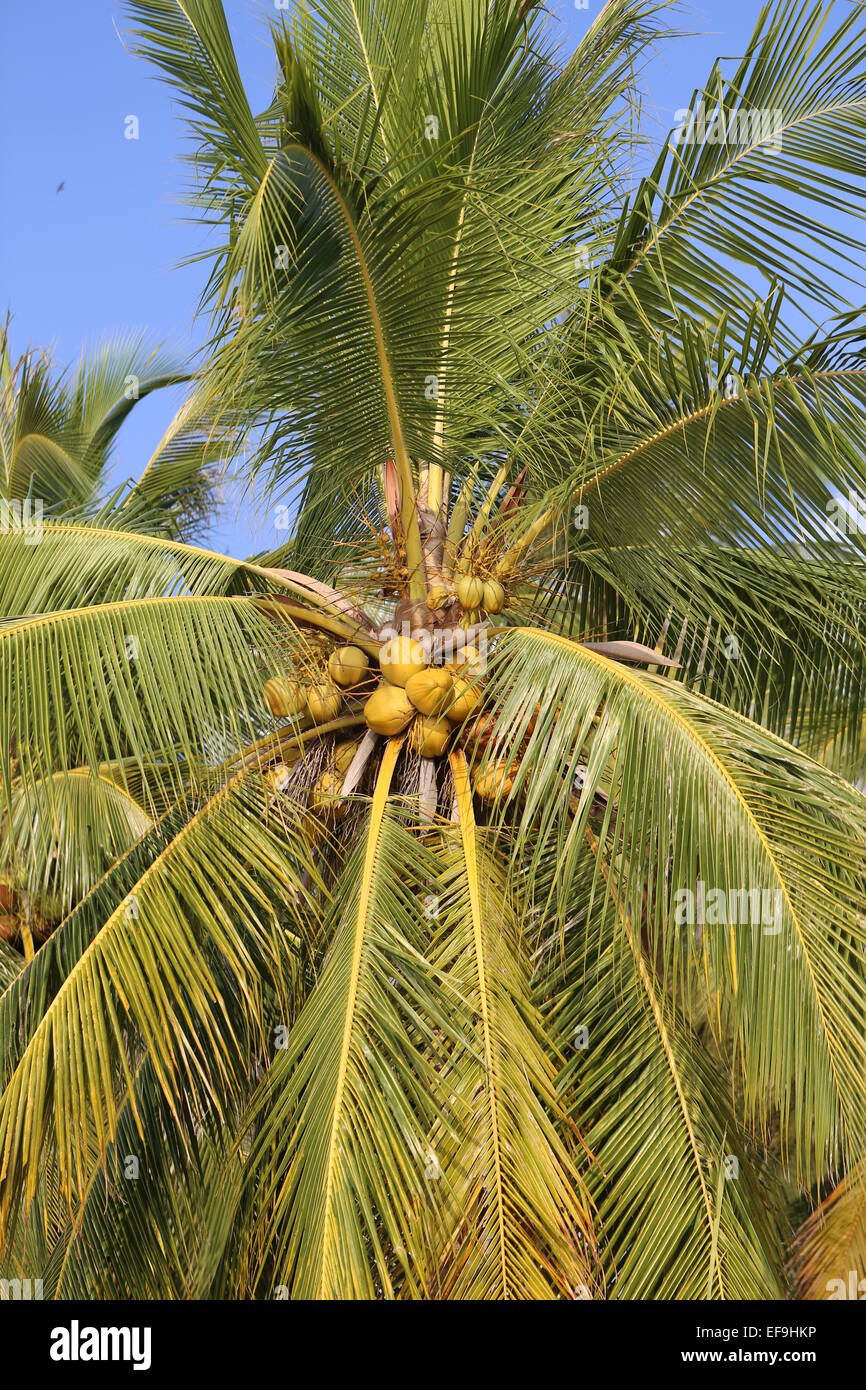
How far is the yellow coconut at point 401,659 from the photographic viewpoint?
4.31 m

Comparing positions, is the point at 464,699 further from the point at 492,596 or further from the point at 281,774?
the point at 281,774

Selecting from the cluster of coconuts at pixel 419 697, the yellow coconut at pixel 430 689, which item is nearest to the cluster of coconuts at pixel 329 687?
the cluster of coconuts at pixel 419 697

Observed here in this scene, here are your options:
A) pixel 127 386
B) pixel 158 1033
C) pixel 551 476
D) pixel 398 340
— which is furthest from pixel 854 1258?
pixel 127 386

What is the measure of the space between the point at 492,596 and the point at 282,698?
0.85 meters

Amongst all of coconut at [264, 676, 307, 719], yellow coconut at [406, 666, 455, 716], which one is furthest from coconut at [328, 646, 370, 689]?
yellow coconut at [406, 666, 455, 716]

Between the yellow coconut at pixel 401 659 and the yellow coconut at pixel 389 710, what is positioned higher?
the yellow coconut at pixel 401 659

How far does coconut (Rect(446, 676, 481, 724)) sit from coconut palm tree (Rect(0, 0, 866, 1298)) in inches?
1.6

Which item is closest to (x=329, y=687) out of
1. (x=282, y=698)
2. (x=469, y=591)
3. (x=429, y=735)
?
(x=282, y=698)

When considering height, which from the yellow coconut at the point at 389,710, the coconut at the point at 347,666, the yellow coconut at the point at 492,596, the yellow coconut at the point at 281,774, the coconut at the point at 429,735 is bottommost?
the yellow coconut at the point at 281,774

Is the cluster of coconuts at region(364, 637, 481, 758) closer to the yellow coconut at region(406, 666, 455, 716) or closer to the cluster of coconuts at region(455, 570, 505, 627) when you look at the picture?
the yellow coconut at region(406, 666, 455, 716)

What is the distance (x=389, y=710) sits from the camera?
4.32 meters

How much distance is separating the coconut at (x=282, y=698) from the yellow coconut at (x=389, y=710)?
0.29 meters

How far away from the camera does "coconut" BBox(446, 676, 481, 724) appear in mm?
4270

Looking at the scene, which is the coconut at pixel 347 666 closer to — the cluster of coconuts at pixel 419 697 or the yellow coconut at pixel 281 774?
the cluster of coconuts at pixel 419 697
